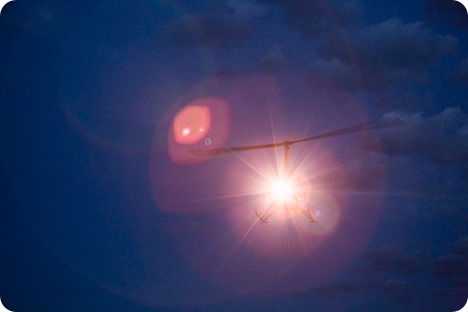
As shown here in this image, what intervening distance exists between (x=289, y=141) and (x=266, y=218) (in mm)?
3921

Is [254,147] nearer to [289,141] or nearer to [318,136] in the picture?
[289,141]

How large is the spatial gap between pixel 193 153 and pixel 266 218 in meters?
4.68

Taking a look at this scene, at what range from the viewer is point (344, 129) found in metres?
17.6

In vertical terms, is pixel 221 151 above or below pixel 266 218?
above

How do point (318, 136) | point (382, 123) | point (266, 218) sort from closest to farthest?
point (382, 123) < point (318, 136) < point (266, 218)

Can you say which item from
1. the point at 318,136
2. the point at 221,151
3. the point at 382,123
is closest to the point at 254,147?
the point at 221,151

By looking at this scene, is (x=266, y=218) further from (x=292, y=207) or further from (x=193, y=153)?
(x=193, y=153)

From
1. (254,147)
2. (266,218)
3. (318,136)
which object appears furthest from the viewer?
(266,218)

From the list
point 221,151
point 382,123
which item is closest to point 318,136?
point 382,123

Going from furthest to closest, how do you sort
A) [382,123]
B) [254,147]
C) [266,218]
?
[266,218] → [254,147] → [382,123]

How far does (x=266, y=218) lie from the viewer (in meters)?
20.9

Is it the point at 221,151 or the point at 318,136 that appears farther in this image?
the point at 221,151

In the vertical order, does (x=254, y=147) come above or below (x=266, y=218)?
above

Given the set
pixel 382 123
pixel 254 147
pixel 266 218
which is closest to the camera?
pixel 382 123
